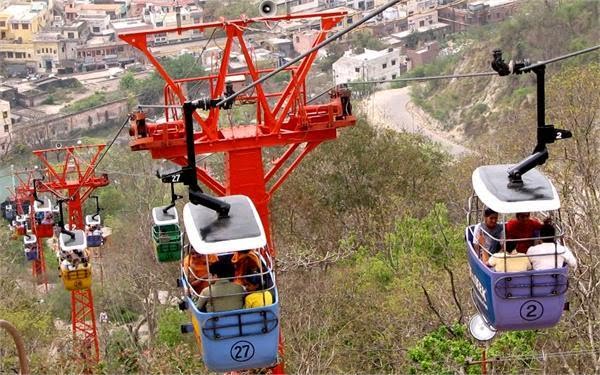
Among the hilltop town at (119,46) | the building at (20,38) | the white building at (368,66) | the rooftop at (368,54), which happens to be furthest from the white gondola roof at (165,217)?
the building at (20,38)

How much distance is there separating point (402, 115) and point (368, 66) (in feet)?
16.8

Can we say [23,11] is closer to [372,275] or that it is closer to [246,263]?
[372,275]

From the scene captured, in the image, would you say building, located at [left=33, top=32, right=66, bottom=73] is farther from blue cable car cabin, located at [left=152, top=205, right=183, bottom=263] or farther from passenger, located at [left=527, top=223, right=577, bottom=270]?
passenger, located at [left=527, top=223, right=577, bottom=270]

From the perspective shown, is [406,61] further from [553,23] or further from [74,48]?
[74,48]

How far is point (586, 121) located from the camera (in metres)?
17.3

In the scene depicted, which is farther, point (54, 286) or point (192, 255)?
point (54, 286)

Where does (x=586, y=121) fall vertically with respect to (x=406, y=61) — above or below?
above

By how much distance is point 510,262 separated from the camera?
7203 millimetres

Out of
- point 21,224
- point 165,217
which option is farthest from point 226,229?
point 21,224

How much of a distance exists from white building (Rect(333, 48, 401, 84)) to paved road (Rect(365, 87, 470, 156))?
0.96 metres

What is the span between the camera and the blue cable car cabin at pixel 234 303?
7.02m

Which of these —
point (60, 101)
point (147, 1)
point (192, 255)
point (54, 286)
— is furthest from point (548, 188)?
point (147, 1)

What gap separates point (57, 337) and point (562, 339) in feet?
29.1

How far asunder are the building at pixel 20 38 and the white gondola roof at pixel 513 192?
Answer: 6543 cm
